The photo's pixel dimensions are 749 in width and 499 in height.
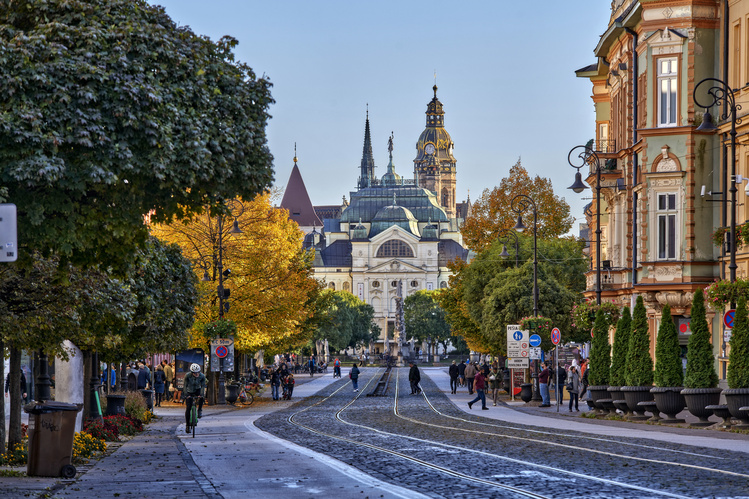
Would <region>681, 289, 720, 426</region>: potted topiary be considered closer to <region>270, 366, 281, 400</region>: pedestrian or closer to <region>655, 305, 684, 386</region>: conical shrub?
<region>655, 305, 684, 386</region>: conical shrub

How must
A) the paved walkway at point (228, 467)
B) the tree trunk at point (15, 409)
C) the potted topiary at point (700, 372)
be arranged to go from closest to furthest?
the paved walkway at point (228, 467) < the tree trunk at point (15, 409) < the potted topiary at point (700, 372)

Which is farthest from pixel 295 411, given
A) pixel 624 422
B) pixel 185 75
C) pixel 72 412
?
pixel 185 75

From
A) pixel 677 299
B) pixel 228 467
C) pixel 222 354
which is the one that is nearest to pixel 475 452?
pixel 228 467

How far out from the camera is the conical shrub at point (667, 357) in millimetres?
25438

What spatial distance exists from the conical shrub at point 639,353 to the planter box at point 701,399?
8.77 feet

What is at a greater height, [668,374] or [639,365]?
[639,365]

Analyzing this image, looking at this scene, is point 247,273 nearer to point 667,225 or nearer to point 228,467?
point 667,225

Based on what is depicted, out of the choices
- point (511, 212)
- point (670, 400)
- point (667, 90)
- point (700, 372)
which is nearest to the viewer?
point (700, 372)

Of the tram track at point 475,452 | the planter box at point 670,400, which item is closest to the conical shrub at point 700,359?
the planter box at point 670,400

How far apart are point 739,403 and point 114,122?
1478 cm

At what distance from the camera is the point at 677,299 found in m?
34.6

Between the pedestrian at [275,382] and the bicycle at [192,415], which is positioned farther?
the pedestrian at [275,382]

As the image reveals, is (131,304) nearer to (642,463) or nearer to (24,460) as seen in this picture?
(24,460)

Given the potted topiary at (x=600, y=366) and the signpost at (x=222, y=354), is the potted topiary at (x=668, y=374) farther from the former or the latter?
the signpost at (x=222, y=354)
